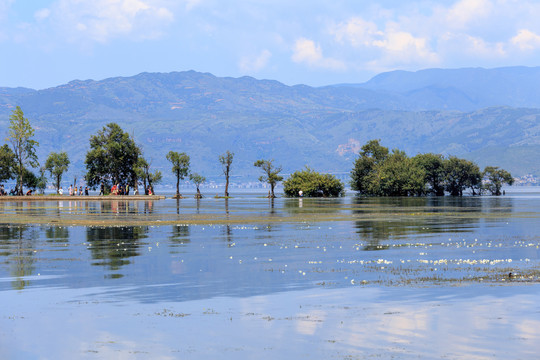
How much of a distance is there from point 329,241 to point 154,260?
11425 millimetres

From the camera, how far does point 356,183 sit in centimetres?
16825

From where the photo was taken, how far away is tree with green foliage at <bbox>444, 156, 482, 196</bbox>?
173000mm

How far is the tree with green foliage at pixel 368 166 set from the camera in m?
162

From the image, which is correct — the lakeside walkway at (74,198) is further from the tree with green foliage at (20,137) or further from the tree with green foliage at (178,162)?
the tree with green foliage at (178,162)

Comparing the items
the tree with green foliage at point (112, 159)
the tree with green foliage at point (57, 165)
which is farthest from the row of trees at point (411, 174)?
the tree with green foliage at point (57, 165)

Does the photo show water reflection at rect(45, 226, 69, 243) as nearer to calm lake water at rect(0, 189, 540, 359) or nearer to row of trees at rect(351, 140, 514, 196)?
calm lake water at rect(0, 189, 540, 359)

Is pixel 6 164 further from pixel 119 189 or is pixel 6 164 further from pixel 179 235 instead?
pixel 179 235

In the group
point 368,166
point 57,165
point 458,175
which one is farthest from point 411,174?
point 57,165

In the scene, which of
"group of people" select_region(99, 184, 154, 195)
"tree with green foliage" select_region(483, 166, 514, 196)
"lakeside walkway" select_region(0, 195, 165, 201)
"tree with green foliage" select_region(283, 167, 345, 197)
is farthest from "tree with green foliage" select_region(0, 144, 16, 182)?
"tree with green foliage" select_region(483, 166, 514, 196)

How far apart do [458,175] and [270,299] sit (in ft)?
531

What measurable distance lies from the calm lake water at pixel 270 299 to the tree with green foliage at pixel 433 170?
5298 inches

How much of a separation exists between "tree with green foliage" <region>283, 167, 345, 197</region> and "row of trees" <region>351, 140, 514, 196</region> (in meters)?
9.29

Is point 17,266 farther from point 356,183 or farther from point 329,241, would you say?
point 356,183

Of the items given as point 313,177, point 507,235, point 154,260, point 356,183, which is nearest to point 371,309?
point 154,260
